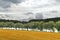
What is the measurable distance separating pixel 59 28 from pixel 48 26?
13.4m

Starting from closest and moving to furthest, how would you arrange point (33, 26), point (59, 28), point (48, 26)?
point (59, 28) → point (48, 26) → point (33, 26)

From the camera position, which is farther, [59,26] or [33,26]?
[33,26]

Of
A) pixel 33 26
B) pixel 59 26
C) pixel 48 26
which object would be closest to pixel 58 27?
pixel 59 26

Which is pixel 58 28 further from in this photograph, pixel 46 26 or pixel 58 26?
pixel 46 26

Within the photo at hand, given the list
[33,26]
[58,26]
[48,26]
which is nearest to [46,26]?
[48,26]

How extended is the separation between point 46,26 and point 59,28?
14309 millimetres

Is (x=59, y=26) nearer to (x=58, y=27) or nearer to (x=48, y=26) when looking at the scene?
(x=58, y=27)

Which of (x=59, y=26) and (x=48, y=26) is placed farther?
(x=48, y=26)

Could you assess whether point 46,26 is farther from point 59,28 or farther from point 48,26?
point 59,28

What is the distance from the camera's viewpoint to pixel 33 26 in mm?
134000

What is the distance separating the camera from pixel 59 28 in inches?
3851

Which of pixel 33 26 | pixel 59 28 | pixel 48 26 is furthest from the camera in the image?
pixel 33 26

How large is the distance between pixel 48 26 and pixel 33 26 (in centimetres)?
2459

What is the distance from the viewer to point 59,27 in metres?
99.2
